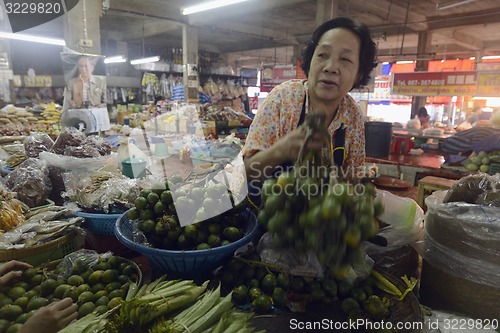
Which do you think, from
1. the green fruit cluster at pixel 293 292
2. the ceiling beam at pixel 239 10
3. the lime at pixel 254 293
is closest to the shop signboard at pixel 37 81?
the ceiling beam at pixel 239 10

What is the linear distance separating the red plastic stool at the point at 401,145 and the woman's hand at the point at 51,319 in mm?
5557

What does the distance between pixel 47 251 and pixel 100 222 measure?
271 mm

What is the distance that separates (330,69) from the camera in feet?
5.16

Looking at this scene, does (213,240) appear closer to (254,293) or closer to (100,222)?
(254,293)

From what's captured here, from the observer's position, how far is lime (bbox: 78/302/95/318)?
1.17m

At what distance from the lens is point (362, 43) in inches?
66.8

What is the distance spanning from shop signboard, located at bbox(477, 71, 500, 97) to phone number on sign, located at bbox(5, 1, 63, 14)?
28.4 ft

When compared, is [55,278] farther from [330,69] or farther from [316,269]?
[330,69]

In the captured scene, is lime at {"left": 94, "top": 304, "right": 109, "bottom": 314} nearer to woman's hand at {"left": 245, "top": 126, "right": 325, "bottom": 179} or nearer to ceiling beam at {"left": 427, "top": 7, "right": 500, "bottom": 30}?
woman's hand at {"left": 245, "top": 126, "right": 325, "bottom": 179}

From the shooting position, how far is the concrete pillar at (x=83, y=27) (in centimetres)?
617

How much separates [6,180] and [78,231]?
110 centimetres

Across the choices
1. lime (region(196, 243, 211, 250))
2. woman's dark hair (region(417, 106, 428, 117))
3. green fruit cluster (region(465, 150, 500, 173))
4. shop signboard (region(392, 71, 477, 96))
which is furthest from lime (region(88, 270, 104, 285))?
woman's dark hair (region(417, 106, 428, 117))

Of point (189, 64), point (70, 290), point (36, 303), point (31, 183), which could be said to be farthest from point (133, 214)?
point (189, 64)

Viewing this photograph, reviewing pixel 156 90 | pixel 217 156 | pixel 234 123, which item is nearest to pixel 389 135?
pixel 217 156
